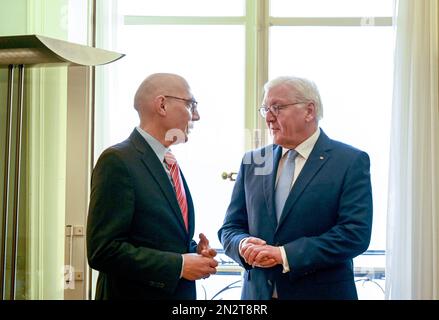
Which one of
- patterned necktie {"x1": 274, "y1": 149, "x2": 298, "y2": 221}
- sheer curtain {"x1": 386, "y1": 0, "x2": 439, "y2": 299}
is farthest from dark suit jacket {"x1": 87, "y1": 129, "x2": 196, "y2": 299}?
sheer curtain {"x1": 386, "y1": 0, "x2": 439, "y2": 299}

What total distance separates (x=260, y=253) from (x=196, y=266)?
17 centimetres

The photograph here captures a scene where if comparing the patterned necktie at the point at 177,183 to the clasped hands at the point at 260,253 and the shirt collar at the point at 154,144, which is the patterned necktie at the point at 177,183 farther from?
the clasped hands at the point at 260,253

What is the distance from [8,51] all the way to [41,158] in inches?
12.8

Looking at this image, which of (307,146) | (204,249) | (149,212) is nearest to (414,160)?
(307,146)

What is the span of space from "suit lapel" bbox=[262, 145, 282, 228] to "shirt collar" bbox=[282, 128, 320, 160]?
0.22 feet

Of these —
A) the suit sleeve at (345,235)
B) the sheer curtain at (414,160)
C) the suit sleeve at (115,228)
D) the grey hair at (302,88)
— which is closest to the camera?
the suit sleeve at (115,228)

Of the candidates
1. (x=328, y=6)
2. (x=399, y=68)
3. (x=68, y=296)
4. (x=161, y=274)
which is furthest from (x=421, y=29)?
(x=68, y=296)

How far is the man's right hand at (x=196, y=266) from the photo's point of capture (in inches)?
45.5

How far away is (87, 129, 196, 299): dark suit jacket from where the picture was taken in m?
1.10

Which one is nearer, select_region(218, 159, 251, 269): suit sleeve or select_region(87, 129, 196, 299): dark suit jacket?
select_region(87, 129, 196, 299): dark suit jacket

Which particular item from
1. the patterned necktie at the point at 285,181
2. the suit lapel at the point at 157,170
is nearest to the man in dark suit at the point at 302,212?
the patterned necktie at the point at 285,181

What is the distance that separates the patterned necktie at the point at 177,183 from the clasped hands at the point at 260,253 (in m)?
0.17

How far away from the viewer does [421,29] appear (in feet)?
4.78

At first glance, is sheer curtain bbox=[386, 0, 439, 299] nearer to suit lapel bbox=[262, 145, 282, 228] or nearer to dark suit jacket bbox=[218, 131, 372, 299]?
dark suit jacket bbox=[218, 131, 372, 299]
